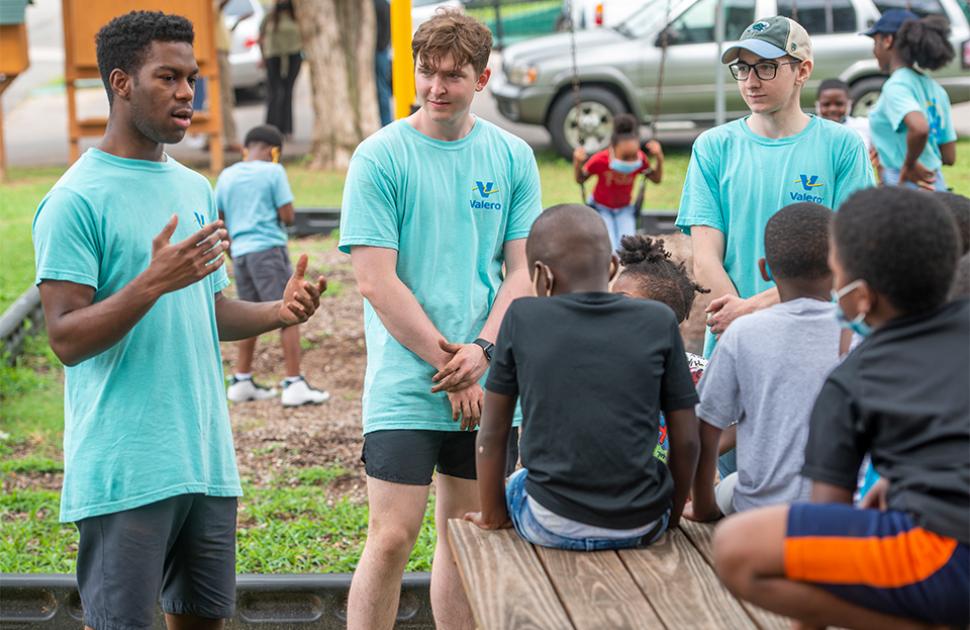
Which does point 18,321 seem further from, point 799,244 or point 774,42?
point 799,244

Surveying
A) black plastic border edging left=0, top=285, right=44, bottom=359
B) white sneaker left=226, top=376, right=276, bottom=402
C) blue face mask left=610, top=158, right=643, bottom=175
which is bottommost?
white sneaker left=226, top=376, right=276, bottom=402

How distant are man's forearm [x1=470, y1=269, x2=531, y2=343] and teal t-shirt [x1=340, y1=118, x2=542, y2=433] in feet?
0.16

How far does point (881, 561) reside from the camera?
2500 millimetres

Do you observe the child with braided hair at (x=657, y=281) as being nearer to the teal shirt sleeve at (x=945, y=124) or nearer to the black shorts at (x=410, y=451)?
the black shorts at (x=410, y=451)

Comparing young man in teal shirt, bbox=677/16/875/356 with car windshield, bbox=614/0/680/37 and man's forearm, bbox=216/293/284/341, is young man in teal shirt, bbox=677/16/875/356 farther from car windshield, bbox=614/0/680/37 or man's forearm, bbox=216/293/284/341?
car windshield, bbox=614/0/680/37

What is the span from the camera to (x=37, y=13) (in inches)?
1231

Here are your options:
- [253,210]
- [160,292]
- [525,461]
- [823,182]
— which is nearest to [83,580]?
[160,292]

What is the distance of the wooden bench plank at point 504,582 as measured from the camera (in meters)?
2.98

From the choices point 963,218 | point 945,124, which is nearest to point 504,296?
point 963,218

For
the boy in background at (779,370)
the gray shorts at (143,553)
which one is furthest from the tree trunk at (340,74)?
the boy in background at (779,370)

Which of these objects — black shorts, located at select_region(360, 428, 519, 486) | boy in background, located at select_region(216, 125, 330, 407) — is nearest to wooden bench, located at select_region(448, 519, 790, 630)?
black shorts, located at select_region(360, 428, 519, 486)

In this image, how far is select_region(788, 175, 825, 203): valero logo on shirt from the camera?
4223 mm

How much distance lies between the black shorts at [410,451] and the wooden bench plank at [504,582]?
542 mm

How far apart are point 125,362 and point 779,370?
1.73m
